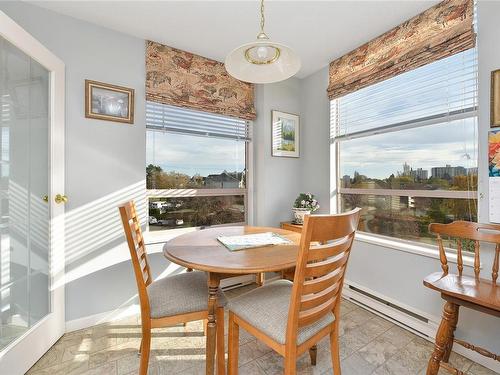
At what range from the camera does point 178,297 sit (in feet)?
4.53

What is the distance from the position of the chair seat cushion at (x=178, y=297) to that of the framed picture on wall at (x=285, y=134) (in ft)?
5.99

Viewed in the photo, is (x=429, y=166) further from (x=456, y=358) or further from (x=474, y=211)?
(x=456, y=358)

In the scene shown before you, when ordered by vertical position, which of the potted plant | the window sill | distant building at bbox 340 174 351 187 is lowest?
the window sill

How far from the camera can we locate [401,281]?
2.00 m

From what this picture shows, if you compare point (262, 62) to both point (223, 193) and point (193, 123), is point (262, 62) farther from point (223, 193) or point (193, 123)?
point (223, 193)

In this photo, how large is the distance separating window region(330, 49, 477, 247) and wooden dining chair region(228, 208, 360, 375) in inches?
48.3

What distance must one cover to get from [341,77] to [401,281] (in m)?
2.02

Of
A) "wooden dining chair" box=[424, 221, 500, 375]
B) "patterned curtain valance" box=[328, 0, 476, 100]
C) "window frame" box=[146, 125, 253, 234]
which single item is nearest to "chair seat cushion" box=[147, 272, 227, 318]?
"window frame" box=[146, 125, 253, 234]

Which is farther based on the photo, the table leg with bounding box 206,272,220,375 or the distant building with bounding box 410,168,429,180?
the distant building with bounding box 410,168,429,180

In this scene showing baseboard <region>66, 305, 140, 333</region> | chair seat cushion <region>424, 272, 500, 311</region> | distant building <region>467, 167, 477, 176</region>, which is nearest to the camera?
chair seat cushion <region>424, 272, 500, 311</region>

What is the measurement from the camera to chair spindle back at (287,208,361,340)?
37.2 inches

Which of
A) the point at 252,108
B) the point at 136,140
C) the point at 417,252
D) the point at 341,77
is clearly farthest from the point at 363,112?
the point at 136,140

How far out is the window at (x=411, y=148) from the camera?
175 cm

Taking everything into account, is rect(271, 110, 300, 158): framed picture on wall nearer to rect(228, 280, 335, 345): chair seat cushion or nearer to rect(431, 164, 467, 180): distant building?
rect(431, 164, 467, 180): distant building
